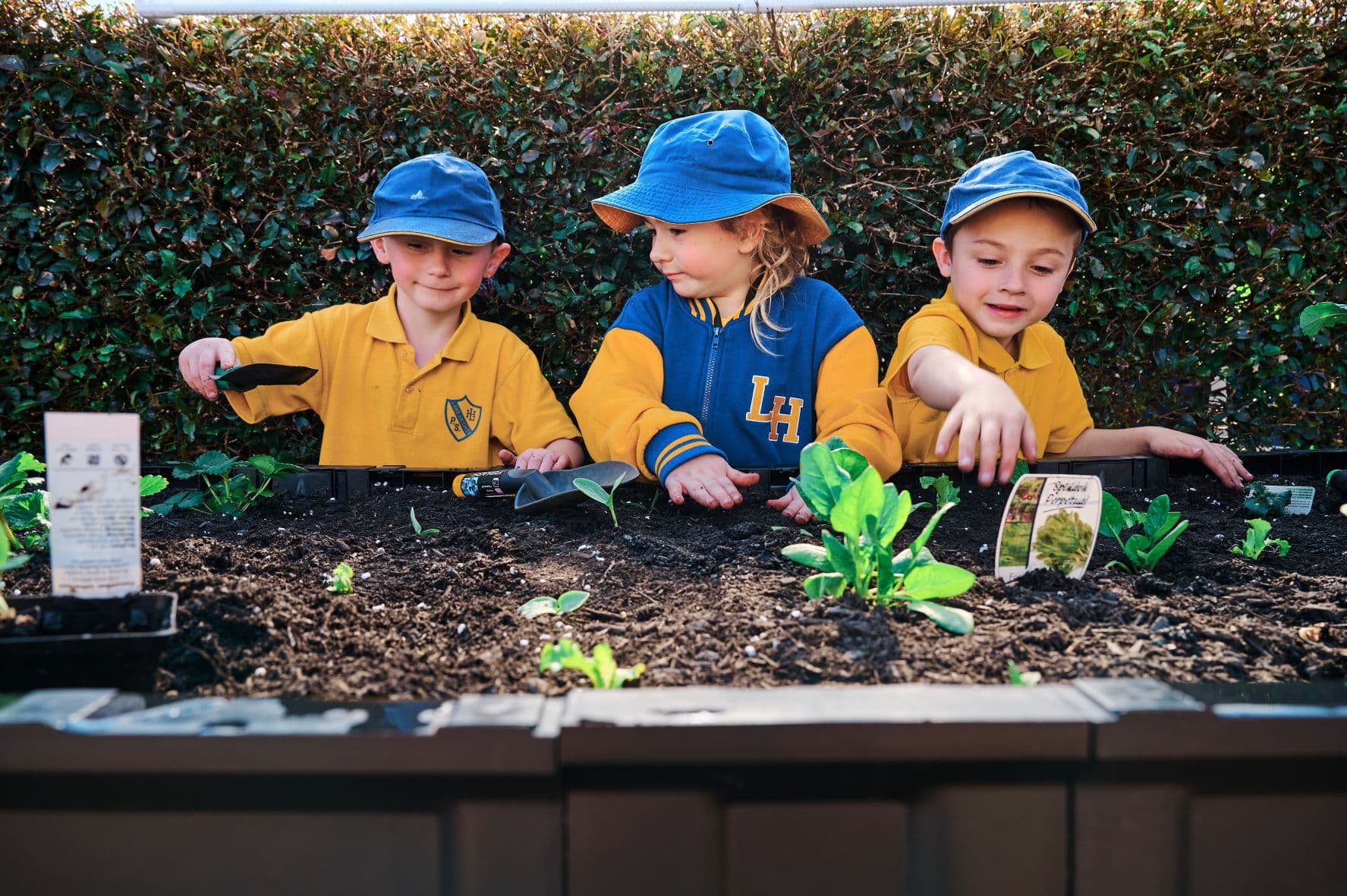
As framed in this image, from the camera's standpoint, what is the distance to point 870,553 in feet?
3.91

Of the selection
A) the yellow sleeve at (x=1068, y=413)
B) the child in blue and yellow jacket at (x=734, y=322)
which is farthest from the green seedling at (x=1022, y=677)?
the yellow sleeve at (x=1068, y=413)

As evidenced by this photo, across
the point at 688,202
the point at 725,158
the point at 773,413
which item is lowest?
the point at 773,413

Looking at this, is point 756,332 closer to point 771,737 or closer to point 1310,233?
point 771,737

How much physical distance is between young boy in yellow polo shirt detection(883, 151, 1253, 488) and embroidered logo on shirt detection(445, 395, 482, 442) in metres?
1.22

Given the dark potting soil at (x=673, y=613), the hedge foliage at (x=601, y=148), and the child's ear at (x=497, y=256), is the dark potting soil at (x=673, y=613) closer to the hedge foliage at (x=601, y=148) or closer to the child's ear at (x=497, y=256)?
the child's ear at (x=497, y=256)

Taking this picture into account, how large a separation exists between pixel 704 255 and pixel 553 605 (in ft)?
4.28

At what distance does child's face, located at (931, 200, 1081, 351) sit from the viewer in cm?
223

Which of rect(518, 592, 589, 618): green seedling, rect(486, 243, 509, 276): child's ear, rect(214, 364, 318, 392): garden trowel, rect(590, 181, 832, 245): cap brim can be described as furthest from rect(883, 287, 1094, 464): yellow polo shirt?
rect(214, 364, 318, 392): garden trowel

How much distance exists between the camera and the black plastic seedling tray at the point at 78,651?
3.00 ft

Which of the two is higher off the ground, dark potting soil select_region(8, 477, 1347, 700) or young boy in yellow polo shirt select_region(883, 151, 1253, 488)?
young boy in yellow polo shirt select_region(883, 151, 1253, 488)

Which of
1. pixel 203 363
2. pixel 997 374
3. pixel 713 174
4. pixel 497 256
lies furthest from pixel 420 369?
pixel 997 374

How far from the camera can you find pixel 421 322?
2521 millimetres

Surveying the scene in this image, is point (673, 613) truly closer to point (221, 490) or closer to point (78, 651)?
point (78, 651)

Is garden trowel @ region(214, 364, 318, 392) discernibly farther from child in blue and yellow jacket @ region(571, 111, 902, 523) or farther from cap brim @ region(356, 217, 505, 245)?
child in blue and yellow jacket @ region(571, 111, 902, 523)
